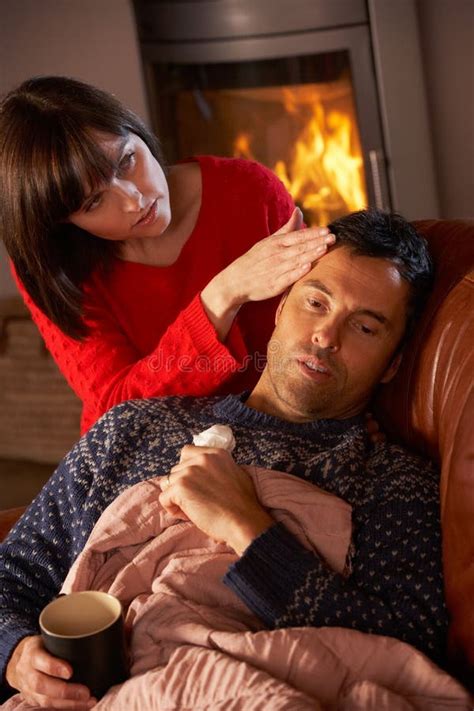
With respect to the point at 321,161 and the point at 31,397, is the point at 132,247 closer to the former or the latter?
the point at 31,397

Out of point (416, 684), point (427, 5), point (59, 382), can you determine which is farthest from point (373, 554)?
point (427, 5)

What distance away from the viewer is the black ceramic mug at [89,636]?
1.15m

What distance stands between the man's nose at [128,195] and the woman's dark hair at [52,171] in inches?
1.4

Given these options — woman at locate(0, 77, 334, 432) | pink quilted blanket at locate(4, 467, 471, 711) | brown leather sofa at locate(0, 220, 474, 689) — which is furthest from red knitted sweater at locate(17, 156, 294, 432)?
pink quilted blanket at locate(4, 467, 471, 711)

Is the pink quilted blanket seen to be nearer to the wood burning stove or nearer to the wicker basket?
the wicker basket

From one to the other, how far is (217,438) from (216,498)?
170mm

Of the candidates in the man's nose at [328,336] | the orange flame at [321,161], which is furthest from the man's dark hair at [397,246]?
the orange flame at [321,161]

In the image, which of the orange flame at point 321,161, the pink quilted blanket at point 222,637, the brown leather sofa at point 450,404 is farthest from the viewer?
the orange flame at point 321,161

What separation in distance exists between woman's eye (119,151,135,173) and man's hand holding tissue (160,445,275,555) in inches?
23.6

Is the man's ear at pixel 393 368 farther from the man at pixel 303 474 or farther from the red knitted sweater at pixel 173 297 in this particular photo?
the red knitted sweater at pixel 173 297

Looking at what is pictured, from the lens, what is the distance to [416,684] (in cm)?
117

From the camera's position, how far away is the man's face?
1.58 m

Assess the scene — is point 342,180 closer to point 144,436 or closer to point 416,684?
point 144,436

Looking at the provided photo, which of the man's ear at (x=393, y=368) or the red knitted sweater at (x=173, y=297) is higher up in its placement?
the red knitted sweater at (x=173, y=297)
